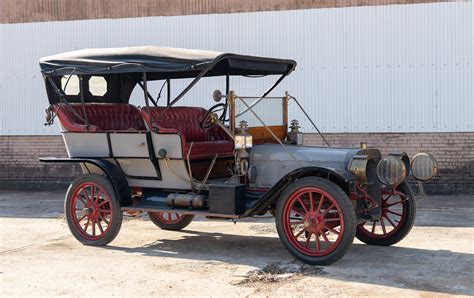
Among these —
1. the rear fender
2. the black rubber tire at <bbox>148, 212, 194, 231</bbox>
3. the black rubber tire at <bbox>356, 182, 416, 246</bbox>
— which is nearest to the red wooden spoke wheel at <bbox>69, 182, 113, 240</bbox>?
the rear fender

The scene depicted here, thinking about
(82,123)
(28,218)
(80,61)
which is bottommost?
(28,218)

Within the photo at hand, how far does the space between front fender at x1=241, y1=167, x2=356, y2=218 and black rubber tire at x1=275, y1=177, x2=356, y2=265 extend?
0.28 feet

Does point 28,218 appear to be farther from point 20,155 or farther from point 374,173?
point 374,173

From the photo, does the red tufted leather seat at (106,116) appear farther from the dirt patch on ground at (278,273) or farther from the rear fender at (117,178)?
the dirt patch on ground at (278,273)

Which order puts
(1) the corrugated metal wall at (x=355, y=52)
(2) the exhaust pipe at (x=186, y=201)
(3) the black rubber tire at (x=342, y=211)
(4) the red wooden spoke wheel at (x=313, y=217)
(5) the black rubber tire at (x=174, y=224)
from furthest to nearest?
(1) the corrugated metal wall at (x=355, y=52) → (5) the black rubber tire at (x=174, y=224) → (2) the exhaust pipe at (x=186, y=201) → (4) the red wooden spoke wheel at (x=313, y=217) → (3) the black rubber tire at (x=342, y=211)

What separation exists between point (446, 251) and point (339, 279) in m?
1.82

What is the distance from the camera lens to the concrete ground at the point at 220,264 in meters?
6.20

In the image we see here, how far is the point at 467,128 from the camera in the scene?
12.4 meters

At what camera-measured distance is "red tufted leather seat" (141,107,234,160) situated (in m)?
8.19

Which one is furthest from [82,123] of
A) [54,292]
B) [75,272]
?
[54,292]

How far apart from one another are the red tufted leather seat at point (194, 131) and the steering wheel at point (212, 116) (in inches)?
8.2

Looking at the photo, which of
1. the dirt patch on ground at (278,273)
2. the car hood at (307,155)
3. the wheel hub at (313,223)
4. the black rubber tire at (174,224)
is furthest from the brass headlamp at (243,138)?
the black rubber tire at (174,224)

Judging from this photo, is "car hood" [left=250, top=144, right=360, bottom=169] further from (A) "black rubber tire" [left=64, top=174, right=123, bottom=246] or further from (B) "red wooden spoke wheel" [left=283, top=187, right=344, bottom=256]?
(A) "black rubber tire" [left=64, top=174, right=123, bottom=246]

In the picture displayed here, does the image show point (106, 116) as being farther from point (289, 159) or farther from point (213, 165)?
point (289, 159)
